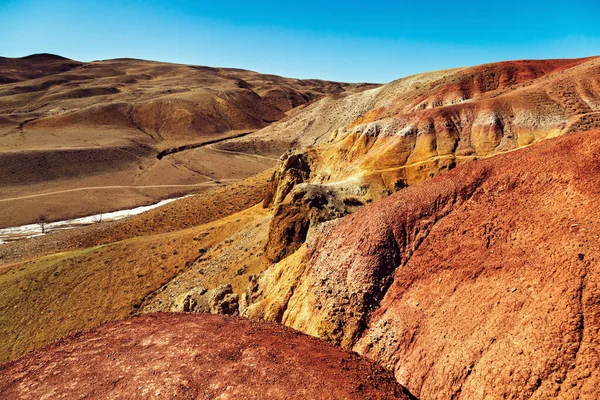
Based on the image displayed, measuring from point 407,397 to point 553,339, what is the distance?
3.80m

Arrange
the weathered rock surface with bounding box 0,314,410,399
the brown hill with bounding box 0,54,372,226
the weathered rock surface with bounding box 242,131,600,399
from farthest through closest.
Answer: the brown hill with bounding box 0,54,372,226 < the weathered rock surface with bounding box 0,314,410,399 < the weathered rock surface with bounding box 242,131,600,399

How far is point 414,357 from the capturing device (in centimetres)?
1064

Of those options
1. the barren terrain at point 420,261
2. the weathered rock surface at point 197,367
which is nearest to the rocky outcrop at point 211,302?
the barren terrain at point 420,261

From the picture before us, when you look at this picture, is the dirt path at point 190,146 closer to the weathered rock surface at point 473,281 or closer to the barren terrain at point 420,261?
the barren terrain at point 420,261

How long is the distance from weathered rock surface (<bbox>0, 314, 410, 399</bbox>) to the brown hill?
182 ft

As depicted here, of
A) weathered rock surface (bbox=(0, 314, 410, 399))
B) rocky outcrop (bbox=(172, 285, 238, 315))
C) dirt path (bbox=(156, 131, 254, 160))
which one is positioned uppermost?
dirt path (bbox=(156, 131, 254, 160))

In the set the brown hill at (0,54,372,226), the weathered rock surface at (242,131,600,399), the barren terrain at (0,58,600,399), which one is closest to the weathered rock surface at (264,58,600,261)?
the barren terrain at (0,58,600,399)

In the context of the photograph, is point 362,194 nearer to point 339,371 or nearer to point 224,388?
point 339,371

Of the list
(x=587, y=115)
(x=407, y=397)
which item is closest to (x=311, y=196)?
(x=407, y=397)

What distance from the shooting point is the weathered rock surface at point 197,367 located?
8828 millimetres

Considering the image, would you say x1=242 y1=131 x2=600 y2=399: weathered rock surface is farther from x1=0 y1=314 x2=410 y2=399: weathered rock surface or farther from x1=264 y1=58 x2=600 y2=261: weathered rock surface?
x1=264 y1=58 x2=600 y2=261: weathered rock surface

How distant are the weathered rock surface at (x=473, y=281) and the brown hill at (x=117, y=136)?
57860mm

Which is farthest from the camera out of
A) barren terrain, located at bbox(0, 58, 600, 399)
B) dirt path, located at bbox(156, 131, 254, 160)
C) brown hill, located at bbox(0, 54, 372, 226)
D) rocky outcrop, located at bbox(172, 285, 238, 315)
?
dirt path, located at bbox(156, 131, 254, 160)

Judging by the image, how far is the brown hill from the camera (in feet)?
217
